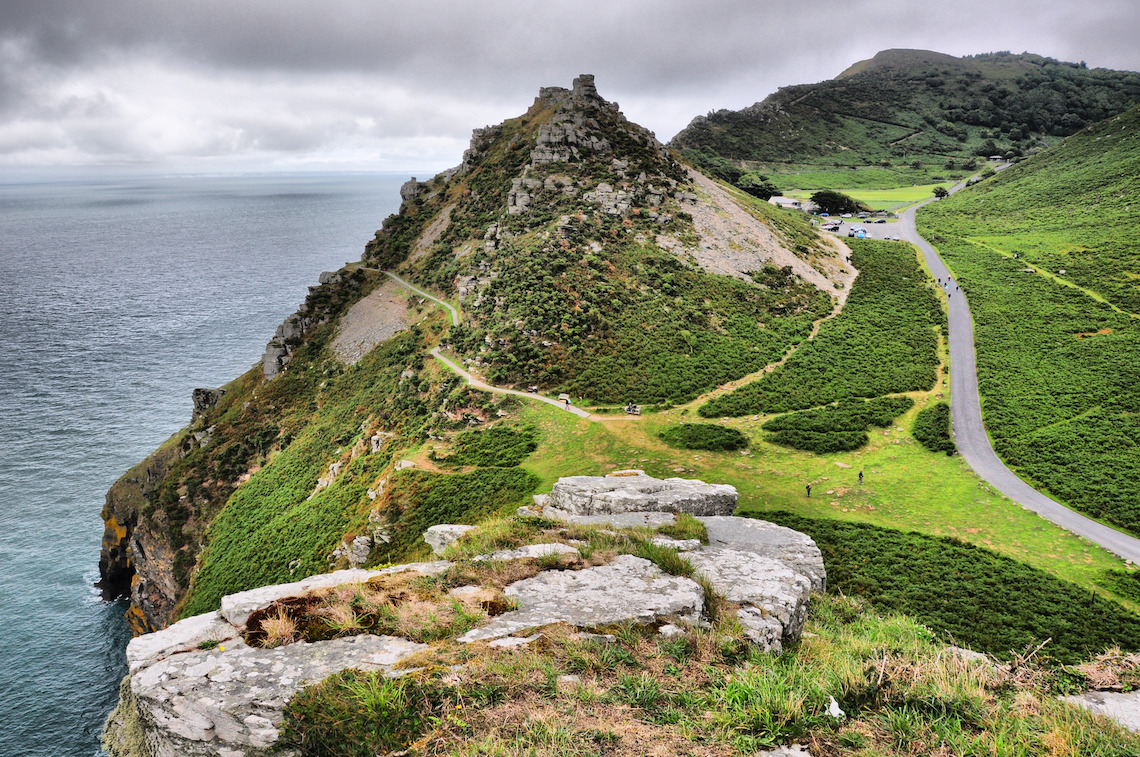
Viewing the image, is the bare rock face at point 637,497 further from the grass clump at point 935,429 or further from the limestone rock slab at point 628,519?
the grass clump at point 935,429

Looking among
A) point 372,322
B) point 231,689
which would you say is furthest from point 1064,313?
point 231,689

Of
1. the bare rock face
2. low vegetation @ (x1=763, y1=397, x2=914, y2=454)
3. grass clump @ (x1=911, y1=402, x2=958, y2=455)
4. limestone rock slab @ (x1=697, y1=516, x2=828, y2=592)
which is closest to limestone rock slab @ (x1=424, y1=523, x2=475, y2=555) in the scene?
the bare rock face

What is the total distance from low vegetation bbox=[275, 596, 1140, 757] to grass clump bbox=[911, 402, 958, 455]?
1392 inches

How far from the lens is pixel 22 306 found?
427 feet

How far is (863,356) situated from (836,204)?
8102 cm

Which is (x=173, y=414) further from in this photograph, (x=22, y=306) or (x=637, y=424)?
(x=22, y=306)

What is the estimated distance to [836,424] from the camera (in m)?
43.9

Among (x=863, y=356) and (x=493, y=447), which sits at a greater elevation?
(x=863, y=356)

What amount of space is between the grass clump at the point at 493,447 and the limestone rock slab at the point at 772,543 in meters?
21.5

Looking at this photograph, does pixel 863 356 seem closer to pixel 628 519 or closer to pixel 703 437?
pixel 703 437

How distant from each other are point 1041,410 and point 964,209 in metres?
95.6

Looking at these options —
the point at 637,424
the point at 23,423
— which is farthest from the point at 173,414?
the point at 637,424

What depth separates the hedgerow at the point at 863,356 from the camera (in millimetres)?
48375

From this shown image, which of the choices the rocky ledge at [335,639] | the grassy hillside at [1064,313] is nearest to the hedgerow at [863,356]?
the grassy hillside at [1064,313]
